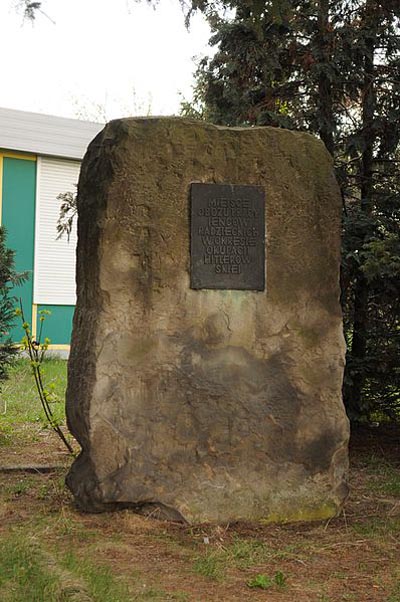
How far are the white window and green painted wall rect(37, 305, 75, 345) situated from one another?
0.36ft

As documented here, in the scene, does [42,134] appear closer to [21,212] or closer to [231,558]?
[21,212]

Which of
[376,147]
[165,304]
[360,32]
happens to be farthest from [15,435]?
[360,32]

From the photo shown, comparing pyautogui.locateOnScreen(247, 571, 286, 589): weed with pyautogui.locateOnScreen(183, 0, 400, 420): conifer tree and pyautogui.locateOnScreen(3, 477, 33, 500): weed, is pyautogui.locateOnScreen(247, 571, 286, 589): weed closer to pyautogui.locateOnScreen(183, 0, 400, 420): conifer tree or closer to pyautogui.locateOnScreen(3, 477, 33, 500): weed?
pyautogui.locateOnScreen(3, 477, 33, 500): weed

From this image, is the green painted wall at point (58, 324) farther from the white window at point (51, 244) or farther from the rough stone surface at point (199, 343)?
the rough stone surface at point (199, 343)

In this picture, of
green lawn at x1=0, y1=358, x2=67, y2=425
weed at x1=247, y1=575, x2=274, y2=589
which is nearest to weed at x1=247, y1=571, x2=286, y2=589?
weed at x1=247, y1=575, x2=274, y2=589

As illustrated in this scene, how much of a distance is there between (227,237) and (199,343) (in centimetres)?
69

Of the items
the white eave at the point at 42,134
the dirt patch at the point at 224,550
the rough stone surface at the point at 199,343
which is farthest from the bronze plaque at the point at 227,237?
the white eave at the point at 42,134

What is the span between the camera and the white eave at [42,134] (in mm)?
16422

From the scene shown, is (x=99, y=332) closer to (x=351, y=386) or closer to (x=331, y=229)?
(x=331, y=229)

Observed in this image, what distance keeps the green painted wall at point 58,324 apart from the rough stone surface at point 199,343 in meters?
11.9

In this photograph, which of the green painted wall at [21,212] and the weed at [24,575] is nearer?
the weed at [24,575]

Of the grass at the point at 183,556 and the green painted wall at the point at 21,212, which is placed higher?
the green painted wall at the point at 21,212

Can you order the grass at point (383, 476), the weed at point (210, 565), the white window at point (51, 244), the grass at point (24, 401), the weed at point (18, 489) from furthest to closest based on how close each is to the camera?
the white window at point (51, 244)
the grass at point (24, 401)
the grass at point (383, 476)
the weed at point (18, 489)
the weed at point (210, 565)

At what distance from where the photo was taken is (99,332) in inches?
196
